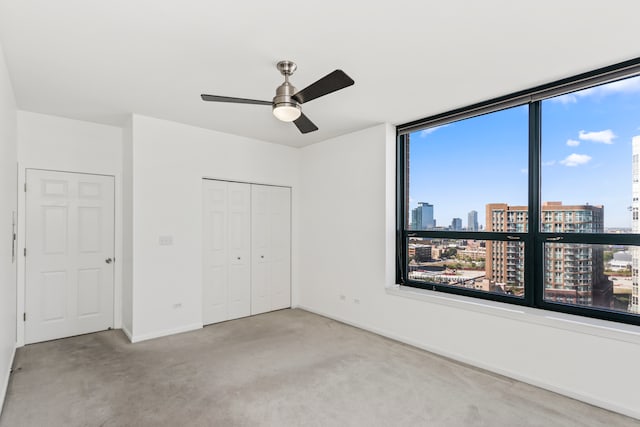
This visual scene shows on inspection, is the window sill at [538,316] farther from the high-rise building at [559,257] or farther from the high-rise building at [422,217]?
the high-rise building at [422,217]

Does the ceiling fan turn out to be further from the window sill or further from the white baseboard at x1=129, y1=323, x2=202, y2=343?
the white baseboard at x1=129, y1=323, x2=202, y2=343

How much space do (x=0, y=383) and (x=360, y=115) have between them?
3.86 meters

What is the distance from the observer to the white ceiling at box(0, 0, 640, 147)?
200cm

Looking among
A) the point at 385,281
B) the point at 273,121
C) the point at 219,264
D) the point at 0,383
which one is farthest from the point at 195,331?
the point at 273,121

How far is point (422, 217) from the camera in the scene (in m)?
4.08

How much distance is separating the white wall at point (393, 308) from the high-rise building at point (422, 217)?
0.91 ft

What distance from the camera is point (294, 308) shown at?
5340 millimetres

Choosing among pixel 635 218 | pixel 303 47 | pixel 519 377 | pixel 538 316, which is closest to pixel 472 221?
pixel 538 316

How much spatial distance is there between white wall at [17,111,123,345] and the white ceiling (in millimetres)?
316

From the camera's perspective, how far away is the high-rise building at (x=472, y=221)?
3559 mm

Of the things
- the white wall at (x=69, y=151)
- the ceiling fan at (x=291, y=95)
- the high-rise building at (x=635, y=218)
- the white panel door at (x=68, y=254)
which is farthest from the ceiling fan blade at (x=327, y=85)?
the white panel door at (x=68, y=254)

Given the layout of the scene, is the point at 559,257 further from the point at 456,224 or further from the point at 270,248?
the point at 270,248

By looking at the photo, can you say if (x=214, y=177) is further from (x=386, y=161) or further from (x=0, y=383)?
(x=0, y=383)

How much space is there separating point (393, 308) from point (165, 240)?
9.16 feet
